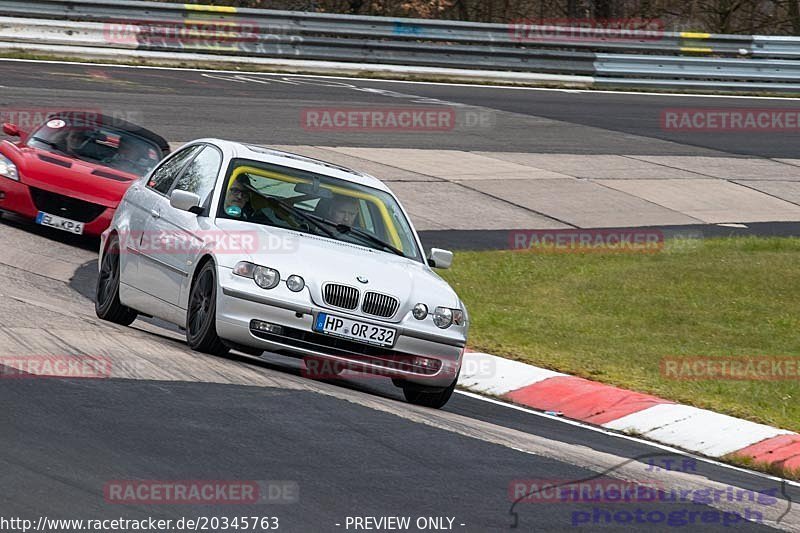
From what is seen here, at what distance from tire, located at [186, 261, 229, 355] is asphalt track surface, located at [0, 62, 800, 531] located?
5.8 inches

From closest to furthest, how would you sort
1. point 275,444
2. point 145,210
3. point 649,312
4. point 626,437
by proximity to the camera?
point 275,444, point 626,437, point 145,210, point 649,312

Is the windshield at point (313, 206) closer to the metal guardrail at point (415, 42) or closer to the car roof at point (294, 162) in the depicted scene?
the car roof at point (294, 162)

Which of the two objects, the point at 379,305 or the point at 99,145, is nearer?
the point at 379,305

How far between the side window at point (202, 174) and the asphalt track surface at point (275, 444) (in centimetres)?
111

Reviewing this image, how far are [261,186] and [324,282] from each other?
4.42 feet

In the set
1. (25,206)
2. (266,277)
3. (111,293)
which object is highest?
(266,277)

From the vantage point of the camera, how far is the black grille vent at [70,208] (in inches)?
562

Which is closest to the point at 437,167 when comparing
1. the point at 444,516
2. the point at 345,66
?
the point at 345,66

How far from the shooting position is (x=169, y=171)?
10.5 metres

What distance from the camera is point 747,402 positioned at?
33.0 ft

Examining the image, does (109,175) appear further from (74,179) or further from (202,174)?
(202,174)

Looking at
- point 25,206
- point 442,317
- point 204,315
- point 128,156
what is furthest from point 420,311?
point 128,156

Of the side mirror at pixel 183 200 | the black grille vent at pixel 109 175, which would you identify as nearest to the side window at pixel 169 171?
the side mirror at pixel 183 200

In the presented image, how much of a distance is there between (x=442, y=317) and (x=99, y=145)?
25.3 ft
